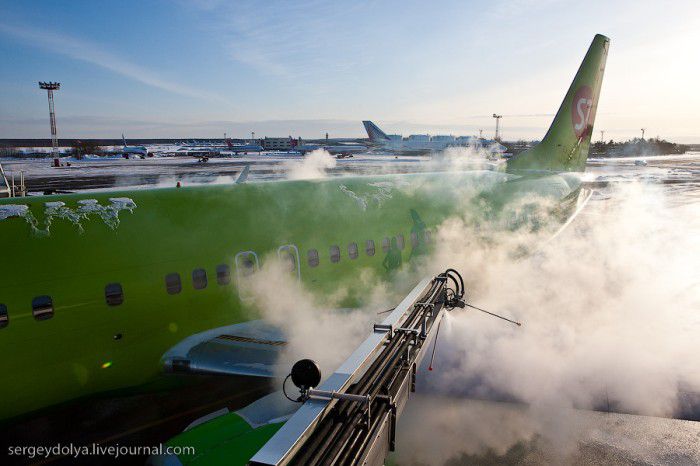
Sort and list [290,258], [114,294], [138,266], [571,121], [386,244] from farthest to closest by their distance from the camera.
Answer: [571,121] < [386,244] < [290,258] < [138,266] < [114,294]

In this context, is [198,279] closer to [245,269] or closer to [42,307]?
[245,269]

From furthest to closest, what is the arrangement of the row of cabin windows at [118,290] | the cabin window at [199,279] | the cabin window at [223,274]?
1. the cabin window at [223,274]
2. the cabin window at [199,279]
3. the row of cabin windows at [118,290]

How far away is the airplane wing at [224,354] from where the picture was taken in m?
9.42

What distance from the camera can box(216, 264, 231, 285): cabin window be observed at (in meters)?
10.0

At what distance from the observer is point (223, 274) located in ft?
33.1

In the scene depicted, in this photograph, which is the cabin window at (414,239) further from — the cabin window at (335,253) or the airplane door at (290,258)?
the airplane door at (290,258)

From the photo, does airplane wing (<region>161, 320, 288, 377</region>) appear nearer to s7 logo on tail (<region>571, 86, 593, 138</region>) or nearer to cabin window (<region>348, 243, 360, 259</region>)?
cabin window (<region>348, 243, 360, 259</region>)

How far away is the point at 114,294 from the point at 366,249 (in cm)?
663

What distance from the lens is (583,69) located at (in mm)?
19984

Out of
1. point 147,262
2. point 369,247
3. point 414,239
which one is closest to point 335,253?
point 369,247

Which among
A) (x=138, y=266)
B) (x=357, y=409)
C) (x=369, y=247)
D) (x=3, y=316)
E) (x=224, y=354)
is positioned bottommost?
(x=224, y=354)

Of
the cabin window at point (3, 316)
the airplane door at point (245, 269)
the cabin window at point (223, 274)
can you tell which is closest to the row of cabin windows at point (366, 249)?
the airplane door at point (245, 269)

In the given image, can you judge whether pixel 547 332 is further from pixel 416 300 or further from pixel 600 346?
pixel 416 300

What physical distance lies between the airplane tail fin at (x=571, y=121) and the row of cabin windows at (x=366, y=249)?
7.99 metres
